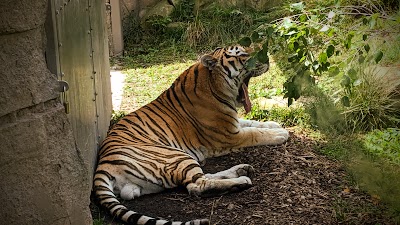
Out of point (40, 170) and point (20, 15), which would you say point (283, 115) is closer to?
point (40, 170)

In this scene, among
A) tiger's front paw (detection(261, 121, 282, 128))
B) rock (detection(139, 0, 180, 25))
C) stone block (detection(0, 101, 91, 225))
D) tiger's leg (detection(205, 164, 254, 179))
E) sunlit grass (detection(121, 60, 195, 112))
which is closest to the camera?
stone block (detection(0, 101, 91, 225))

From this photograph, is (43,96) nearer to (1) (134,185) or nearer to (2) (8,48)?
(2) (8,48)

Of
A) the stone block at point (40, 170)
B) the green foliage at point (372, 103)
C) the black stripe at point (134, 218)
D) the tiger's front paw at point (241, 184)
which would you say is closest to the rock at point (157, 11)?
the green foliage at point (372, 103)

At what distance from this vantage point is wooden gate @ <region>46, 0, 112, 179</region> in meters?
4.04

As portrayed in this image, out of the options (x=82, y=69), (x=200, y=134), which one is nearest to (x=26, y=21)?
(x=82, y=69)

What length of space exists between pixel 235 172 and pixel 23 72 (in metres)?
2.86

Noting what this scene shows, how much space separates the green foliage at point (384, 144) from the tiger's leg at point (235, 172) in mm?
1126

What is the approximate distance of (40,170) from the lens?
3127mm

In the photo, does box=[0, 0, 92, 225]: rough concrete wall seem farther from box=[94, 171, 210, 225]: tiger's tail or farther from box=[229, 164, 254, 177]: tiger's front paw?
box=[229, 164, 254, 177]: tiger's front paw

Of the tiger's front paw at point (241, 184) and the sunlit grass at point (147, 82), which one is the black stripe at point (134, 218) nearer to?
the tiger's front paw at point (241, 184)

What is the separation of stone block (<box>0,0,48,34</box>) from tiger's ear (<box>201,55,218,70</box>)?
324 centimetres

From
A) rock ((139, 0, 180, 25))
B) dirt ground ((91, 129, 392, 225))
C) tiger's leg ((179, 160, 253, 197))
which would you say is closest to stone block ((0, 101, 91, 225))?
dirt ground ((91, 129, 392, 225))

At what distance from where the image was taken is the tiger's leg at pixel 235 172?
5492 millimetres

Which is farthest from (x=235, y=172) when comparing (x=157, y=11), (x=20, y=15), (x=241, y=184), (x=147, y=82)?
(x=157, y=11)
